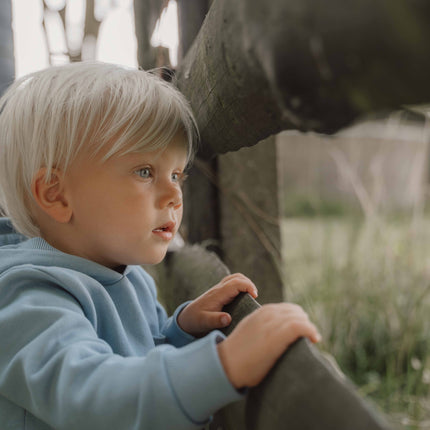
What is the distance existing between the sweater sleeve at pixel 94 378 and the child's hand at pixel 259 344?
15 mm

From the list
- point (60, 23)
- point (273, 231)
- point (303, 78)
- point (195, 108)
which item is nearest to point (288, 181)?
point (60, 23)

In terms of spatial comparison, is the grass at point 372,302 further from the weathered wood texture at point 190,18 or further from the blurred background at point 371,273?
the weathered wood texture at point 190,18

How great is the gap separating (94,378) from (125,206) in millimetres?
298

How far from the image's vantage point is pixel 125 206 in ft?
2.62

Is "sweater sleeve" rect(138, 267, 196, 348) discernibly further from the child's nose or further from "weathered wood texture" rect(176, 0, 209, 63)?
"weathered wood texture" rect(176, 0, 209, 63)

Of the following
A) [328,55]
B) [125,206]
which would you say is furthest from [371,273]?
[328,55]

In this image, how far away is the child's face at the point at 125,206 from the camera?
0.80 meters

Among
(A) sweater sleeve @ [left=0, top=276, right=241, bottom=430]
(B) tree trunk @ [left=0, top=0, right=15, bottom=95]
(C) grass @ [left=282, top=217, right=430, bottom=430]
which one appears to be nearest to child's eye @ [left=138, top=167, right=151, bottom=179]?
(A) sweater sleeve @ [left=0, top=276, right=241, bottom=430]

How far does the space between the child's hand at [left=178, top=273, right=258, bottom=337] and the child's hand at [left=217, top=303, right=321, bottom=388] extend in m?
0.22

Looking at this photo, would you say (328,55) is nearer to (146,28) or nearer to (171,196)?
(171,196)

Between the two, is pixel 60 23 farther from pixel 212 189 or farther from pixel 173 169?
pixel 173 169

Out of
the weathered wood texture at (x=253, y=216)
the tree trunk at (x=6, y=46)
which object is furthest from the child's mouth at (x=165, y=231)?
the tree trunk at (x=6, y=46)

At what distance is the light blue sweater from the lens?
21.9 inches

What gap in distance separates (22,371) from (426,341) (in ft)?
6.64
